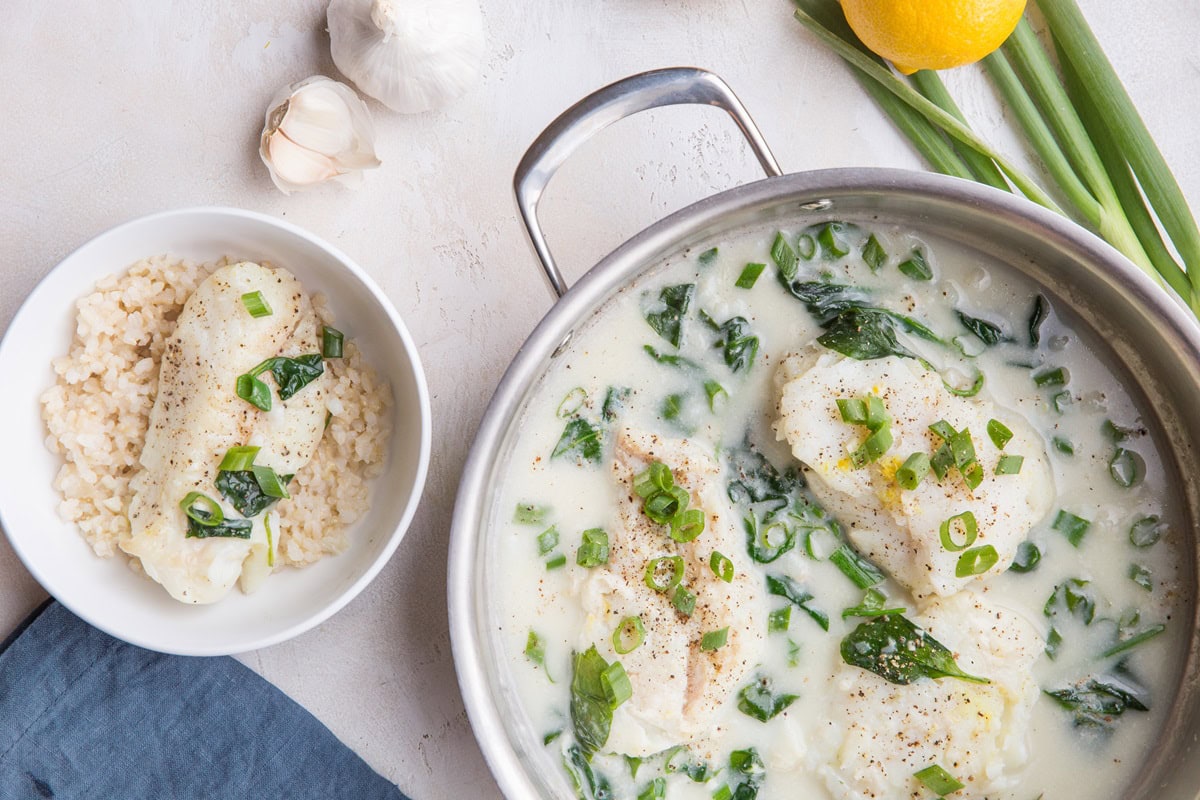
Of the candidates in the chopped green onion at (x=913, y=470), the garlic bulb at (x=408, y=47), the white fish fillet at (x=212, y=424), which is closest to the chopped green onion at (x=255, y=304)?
the white fish fillet at (x=212, y=424)

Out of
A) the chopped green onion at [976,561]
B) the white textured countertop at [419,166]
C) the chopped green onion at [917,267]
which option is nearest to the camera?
the chopped green onion at [976,561]

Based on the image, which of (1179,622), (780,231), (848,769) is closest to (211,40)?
(780,231)

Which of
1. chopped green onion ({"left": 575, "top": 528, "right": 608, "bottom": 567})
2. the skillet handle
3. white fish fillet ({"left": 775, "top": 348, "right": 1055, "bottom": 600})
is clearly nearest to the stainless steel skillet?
the skillet handle

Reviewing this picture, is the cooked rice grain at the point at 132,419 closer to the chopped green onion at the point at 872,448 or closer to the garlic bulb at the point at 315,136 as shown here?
the garlic bulb at the point at 315,136

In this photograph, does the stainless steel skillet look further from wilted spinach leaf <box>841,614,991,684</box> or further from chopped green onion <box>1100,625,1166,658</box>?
wilted spinach leaf <box>841,614,991,684</box>

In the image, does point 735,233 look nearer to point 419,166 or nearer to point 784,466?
point 784,466

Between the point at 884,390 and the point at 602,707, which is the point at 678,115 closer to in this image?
the point at 884,390
